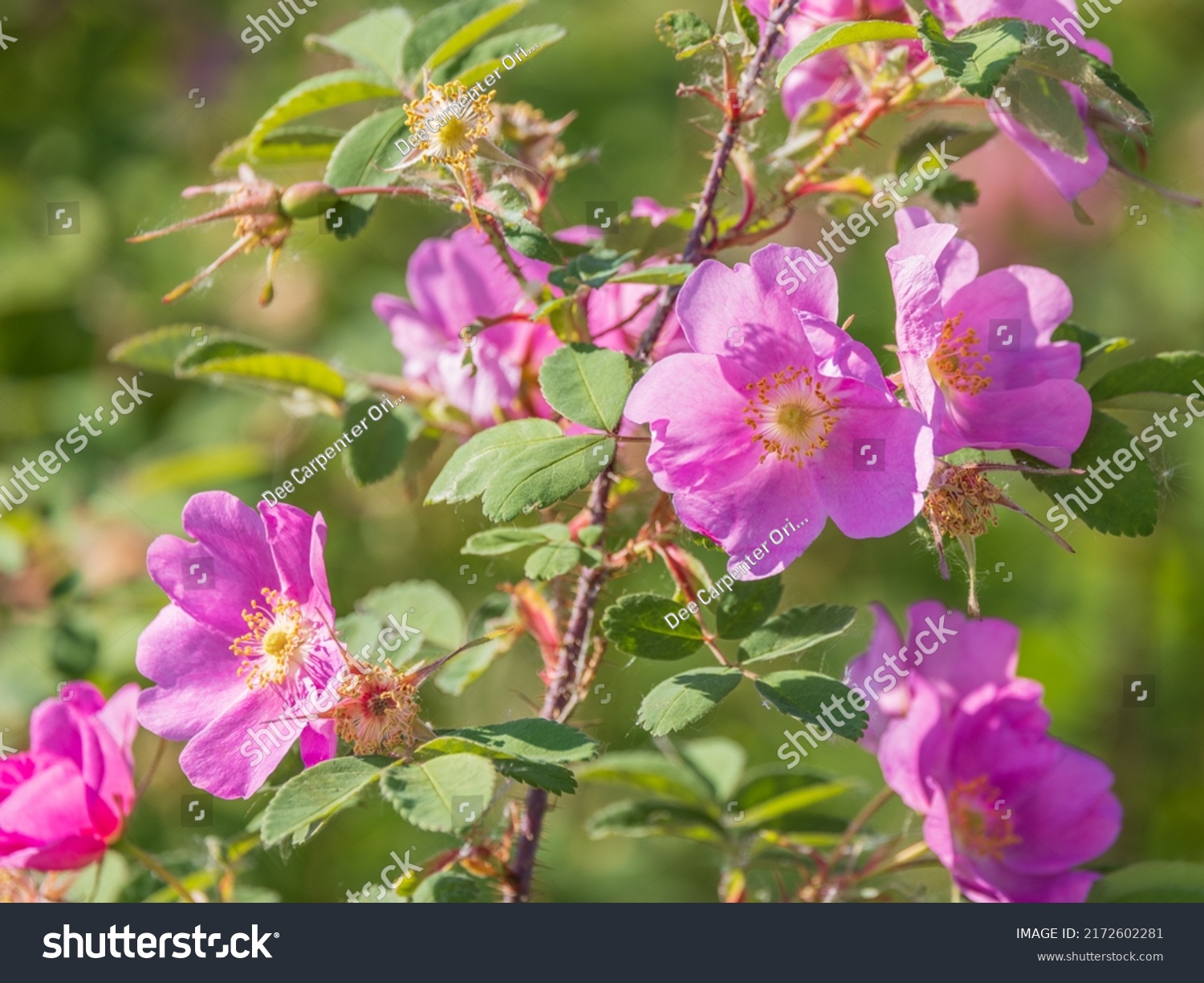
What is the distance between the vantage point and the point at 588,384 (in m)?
1.28

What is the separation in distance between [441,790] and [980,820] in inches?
29.9

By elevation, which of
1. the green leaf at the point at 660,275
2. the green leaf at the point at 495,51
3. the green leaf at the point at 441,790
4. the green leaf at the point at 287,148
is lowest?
the green leaf at the point at 441,790

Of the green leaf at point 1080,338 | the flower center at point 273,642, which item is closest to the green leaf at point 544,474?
the flower center at point 273,642

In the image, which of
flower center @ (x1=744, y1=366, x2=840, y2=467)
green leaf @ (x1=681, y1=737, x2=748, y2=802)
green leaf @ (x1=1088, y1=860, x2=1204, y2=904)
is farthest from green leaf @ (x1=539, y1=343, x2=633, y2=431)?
green leaf @ (x1=1088, y1=860, x2=1204, y2=904)

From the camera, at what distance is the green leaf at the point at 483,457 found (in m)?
1.28

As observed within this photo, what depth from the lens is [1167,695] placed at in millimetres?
2998

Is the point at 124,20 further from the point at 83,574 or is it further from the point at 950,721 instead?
the point at 950,721

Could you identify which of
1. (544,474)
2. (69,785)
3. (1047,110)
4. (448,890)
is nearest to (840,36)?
(1047,110)

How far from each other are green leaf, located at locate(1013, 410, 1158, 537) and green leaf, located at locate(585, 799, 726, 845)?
0.72 meters

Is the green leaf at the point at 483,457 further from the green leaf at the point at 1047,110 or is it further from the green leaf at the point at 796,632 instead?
the green leaf at the point at 1047,110

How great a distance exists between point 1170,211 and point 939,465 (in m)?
0.58

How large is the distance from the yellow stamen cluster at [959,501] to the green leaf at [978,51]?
355 millimetres

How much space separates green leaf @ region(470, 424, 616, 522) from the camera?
1210mm
